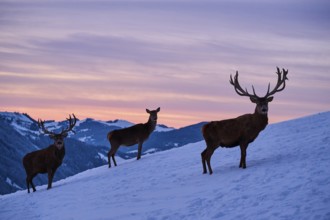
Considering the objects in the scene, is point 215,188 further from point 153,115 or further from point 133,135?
point 153,115

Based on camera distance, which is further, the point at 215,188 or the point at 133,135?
the point at 133,135

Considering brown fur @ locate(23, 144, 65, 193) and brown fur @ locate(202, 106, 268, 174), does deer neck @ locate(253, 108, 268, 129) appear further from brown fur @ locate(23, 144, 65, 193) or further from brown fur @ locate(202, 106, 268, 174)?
brown fur @ locate(23, 144, 65, 193)

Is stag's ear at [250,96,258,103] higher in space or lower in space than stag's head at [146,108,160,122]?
higher

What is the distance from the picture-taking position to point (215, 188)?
1551cm

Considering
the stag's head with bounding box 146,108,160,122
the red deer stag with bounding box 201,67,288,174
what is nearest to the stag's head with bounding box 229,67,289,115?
the red deer stag with bounding box 201,67,288,174

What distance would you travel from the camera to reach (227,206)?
1330 centimetres

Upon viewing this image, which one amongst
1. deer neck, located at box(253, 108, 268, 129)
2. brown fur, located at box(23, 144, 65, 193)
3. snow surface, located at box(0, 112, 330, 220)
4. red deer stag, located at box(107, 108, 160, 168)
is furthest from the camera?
red deer stag, located at box(107, 108, 160, 168)

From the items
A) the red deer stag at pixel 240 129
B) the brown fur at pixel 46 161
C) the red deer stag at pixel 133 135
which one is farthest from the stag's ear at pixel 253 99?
the brown fur at pixel 46 161

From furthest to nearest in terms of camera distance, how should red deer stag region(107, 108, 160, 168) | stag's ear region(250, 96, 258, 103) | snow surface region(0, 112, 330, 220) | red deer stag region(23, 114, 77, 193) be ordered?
red deer stag region(107, 108, 160, 168) < red deer stag region(23, 114, 77, 193) < stag's ear region(250, 96, 258, 103) < snow surface region(0, 112, 330, 220)

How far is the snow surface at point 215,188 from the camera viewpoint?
41.5 ft

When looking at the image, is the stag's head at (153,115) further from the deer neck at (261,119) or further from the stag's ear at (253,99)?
the deer neck at (261,119)

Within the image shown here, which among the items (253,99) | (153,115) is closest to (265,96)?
(253,99)

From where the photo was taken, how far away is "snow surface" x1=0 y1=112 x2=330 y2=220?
41.5 feet

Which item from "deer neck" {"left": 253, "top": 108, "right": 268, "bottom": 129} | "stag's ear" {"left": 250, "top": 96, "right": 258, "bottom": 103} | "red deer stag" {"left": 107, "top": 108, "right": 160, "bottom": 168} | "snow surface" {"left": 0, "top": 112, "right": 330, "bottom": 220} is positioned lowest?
"snow surface" {"left": 0, "top": 112, "right": 330, "bottom": 220}
